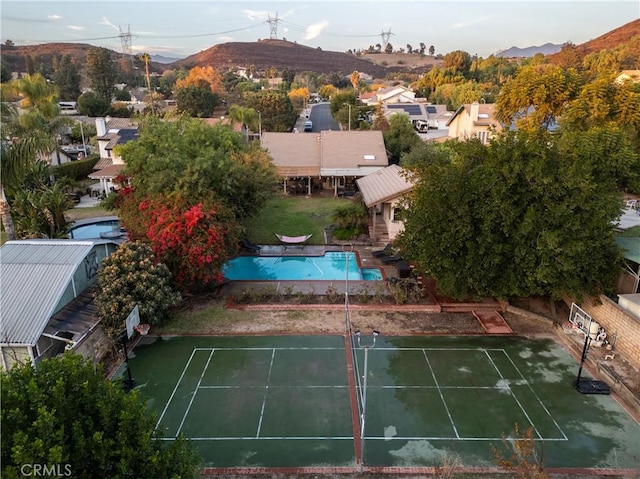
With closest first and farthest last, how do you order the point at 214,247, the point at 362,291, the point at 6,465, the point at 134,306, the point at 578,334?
the point at 6,465 < the point at 134,306 < the point at 578,334 < the point at 214,247 < the point at 362,291

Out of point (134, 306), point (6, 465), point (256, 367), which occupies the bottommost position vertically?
point (256, 367)

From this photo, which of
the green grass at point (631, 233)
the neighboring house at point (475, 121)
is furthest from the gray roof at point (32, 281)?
the neighboring house at point (475, 121)

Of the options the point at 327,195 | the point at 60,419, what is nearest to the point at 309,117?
the point at 327,195

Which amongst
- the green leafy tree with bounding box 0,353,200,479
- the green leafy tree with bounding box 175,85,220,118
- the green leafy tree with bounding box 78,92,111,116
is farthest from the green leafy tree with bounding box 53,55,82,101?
the green leafy tree with bounding box 0,353,200,479

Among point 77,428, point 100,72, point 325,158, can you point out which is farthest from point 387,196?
point 100,72

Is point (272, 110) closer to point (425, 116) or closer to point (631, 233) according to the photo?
point (425, 116)

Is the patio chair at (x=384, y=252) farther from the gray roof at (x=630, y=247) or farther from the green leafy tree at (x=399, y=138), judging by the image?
the green leafy tree at (x=399, y=138)

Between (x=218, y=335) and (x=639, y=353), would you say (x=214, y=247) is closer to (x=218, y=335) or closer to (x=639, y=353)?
(x=218, y=335)
